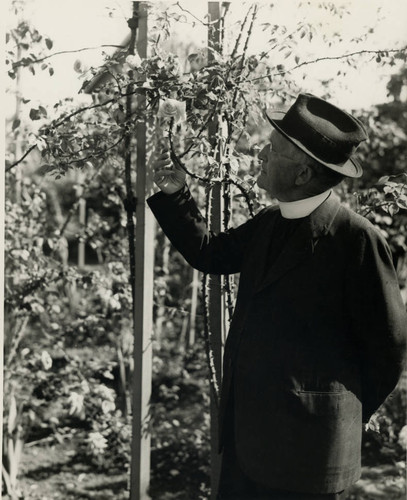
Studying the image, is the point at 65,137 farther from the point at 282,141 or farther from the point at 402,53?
the point at 402,53

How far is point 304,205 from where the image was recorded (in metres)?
2.10

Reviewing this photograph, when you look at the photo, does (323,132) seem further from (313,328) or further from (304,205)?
(313,328)

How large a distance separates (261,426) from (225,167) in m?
1.05

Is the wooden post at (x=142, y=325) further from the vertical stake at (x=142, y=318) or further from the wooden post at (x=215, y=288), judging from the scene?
the wooden post at (x=215, y=288)

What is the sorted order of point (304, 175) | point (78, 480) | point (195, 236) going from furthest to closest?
point (78, 480) < point (195, 236) < point (304, 175)

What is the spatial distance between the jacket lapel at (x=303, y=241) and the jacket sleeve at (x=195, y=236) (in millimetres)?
260

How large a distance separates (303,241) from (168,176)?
56 cm

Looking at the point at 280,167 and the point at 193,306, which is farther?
the point at 193,306

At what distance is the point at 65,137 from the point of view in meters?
2.55

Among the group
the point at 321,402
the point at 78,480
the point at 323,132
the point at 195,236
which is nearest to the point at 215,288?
the point at 195,236

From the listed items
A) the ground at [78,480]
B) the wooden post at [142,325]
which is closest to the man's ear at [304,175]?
the wooden post at [142,325]

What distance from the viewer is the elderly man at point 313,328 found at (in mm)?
1991

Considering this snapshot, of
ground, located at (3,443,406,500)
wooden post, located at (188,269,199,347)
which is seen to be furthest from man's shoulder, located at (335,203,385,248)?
wooden post, located at (188,269,199,347)

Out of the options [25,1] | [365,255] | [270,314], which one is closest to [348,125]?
[365,255]
